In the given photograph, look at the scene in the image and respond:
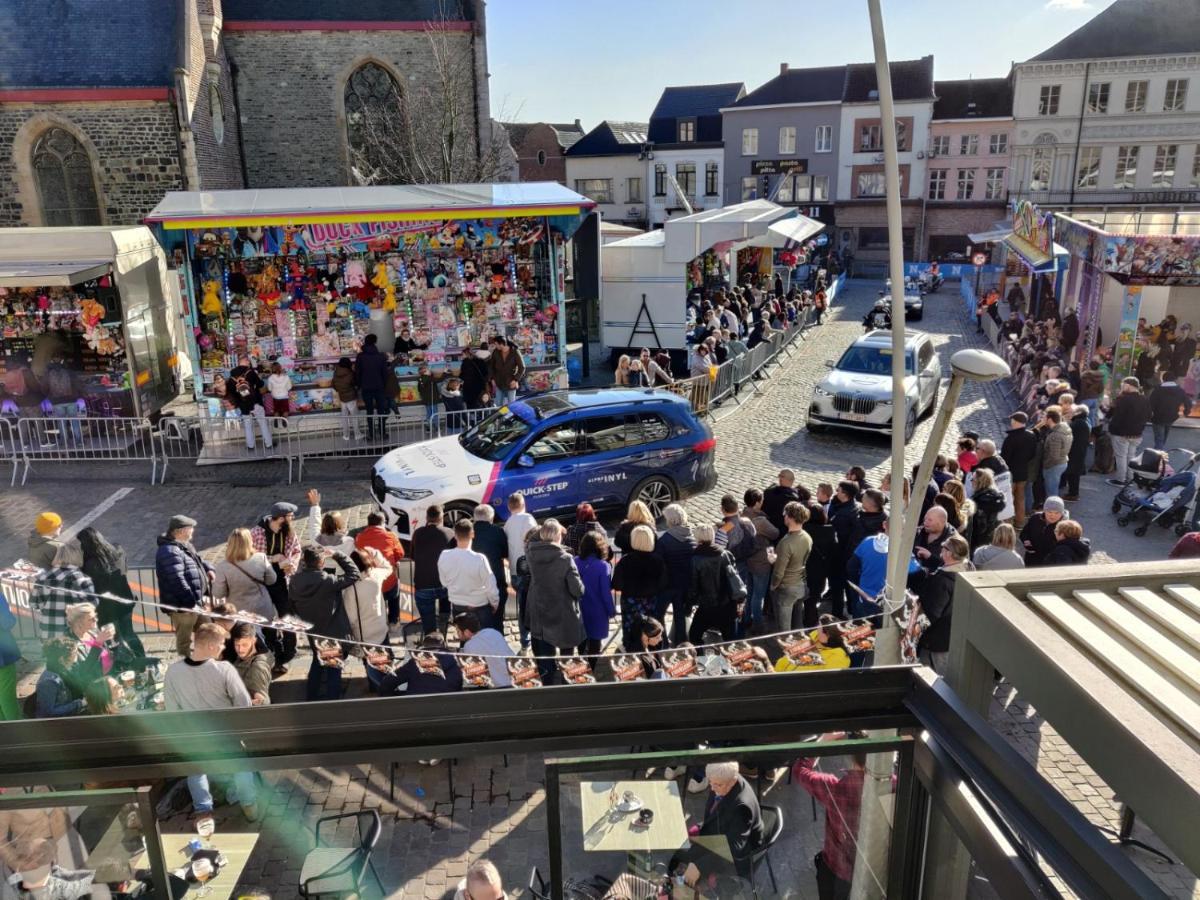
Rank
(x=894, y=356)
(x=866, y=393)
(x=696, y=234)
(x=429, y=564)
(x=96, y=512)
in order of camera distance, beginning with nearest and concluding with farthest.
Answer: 1. (x=894, y=356)
2. (x=429, y=564)
3. (x=96, y=512)
4. (x=866, y=393)
5. (x=696, y=234)

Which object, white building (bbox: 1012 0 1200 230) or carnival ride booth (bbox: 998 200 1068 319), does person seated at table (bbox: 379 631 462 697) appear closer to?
carnival ride booth (bbox: 998 200 1068 319)

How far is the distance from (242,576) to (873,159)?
5151cm

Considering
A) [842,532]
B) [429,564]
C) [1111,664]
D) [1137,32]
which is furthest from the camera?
[1137,32]

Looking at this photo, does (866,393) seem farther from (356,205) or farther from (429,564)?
(429,564)

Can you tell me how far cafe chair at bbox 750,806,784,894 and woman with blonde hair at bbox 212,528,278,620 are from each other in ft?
20.7

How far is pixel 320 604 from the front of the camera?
25.1ft

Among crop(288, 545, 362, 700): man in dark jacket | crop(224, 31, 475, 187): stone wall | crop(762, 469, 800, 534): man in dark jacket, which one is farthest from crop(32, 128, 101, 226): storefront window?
crop(762, 469, 800, 534): man in dark jacket

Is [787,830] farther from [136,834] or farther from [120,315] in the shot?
[120,315]

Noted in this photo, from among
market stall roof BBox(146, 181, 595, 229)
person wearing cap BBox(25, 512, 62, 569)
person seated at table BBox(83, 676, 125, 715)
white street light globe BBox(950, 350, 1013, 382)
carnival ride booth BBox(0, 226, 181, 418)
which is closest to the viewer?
white street light globe BBox(950, 350, 1013, 382)

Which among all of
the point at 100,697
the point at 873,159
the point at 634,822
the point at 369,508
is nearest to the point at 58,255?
the point at 369,508

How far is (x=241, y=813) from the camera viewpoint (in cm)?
284

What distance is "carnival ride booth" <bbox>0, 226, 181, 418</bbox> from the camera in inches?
632

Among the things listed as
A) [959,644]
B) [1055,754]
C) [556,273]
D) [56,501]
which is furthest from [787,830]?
[556,273]

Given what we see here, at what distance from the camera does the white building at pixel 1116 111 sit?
45.9m
